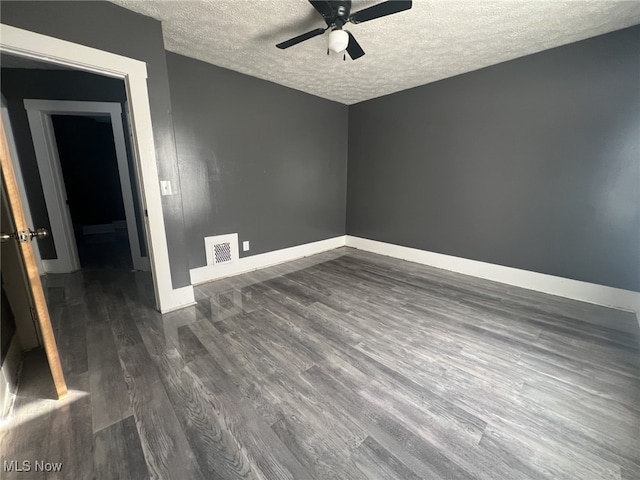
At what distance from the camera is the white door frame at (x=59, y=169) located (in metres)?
3.25

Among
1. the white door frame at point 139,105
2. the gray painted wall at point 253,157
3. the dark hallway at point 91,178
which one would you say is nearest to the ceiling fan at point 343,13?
the white door frame at point 139,105

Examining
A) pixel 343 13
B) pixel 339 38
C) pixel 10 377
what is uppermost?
pixel 343 13

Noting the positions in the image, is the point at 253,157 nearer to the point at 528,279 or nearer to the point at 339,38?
the point at 339,38

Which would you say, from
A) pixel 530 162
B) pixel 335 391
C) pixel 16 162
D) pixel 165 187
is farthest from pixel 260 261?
pixel 530 162

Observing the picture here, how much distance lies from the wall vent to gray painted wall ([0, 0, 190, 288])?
72 centimetres

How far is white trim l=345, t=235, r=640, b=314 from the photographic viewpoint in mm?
2598

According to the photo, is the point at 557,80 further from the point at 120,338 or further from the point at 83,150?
the point at 83,150

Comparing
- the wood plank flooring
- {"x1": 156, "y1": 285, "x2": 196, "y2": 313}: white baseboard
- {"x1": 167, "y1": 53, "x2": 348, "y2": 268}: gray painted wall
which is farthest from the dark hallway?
the wood plank flooring

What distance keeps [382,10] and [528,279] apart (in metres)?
3.28

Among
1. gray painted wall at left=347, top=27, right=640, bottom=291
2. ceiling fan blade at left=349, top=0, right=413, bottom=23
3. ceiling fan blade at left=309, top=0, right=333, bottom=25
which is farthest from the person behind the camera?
gray painted wall at left=347, top=27, right=640, bottom=291

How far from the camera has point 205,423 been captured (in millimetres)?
1381

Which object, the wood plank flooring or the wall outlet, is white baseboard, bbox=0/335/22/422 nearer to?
the wood plank flooring

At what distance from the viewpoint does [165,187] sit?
2.39 metres

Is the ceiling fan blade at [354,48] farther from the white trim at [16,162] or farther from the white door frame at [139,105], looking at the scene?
the white trim at [16,162]
